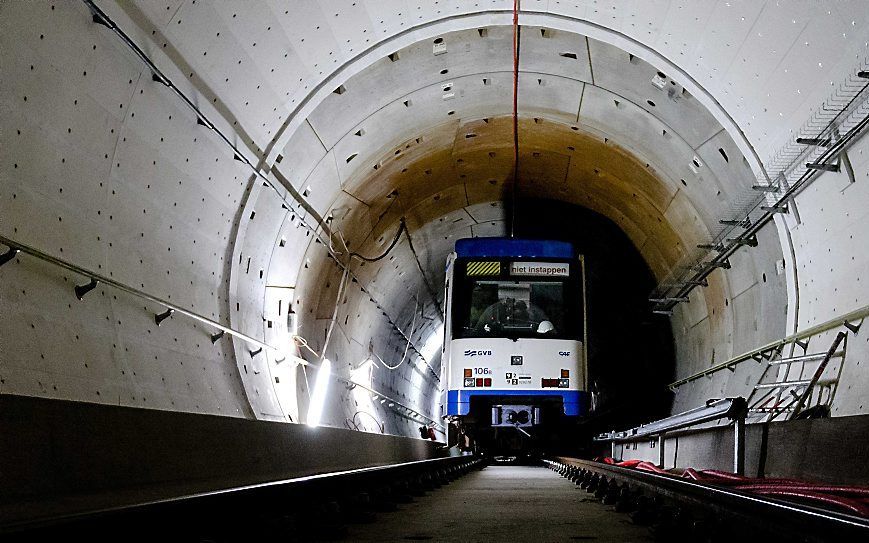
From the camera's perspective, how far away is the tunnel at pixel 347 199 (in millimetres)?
4922

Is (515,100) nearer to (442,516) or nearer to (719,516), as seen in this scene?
(442,516)

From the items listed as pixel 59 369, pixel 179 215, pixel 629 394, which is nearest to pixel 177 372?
pixel 179 215

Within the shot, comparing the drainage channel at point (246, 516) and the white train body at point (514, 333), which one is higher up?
the white train body at point (514, 333)

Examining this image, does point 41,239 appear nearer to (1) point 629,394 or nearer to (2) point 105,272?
(2) point 105,272

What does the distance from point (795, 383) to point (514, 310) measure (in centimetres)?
500

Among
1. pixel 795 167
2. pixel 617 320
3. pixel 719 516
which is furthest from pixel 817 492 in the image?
pixel 617 320

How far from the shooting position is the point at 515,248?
13023 millimetres

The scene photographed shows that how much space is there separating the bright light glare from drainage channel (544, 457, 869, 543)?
6.51m

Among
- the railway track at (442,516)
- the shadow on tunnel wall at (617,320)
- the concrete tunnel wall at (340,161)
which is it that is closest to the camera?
the railway track at (442,516)

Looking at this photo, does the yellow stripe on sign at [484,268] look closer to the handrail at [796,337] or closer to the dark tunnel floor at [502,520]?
the handrail at [796,337]

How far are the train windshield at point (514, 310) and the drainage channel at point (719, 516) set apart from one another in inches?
280

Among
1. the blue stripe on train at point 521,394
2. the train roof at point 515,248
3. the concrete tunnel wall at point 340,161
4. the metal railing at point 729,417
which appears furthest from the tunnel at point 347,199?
the train roof at point 515,248

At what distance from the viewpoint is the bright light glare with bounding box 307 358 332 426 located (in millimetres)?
11534

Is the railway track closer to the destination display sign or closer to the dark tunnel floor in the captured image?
the dark tunnel floor
